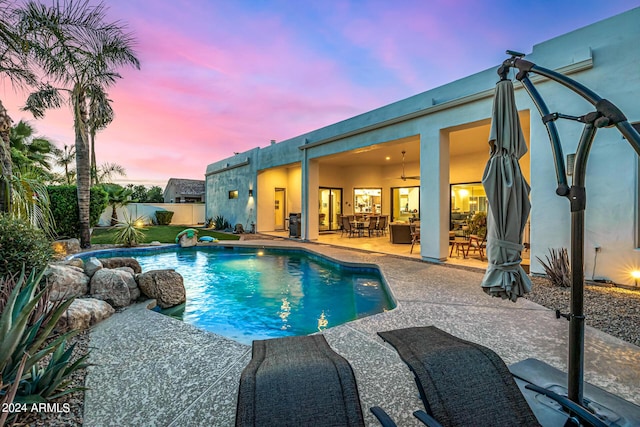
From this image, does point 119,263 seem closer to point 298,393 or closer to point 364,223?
point 298,393

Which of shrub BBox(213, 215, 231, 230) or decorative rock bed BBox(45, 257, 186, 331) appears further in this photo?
shrub BBox(213, 215, 231, 230)

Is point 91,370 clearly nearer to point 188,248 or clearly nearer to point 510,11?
point 188,248

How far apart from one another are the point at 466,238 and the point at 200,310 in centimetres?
731

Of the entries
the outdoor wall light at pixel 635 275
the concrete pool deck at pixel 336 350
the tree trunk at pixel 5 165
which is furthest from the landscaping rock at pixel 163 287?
the outdoor wall light at pixel 635 275

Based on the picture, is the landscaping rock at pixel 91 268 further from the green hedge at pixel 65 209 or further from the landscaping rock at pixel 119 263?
the green hedge at pixel 65 209

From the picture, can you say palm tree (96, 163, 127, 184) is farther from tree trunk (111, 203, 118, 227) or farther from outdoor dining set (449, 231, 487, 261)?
outdoor dining set (449, 231, 487, 261)

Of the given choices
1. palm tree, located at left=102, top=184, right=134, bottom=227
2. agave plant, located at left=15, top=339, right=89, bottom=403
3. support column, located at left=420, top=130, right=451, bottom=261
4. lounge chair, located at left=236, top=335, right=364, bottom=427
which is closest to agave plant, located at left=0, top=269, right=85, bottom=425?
agave plant, located at left=15, top=339, right=89, bottom=403

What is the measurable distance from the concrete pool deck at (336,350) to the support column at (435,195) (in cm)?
317

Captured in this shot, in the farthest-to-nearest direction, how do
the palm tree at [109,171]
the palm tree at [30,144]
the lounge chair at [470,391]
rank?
the palm tree at [109,171], the palm tree at [30,144], the lounge chair at [470,391]

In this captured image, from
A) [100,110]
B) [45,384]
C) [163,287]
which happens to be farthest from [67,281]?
[100,110]

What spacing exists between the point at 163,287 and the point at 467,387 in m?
5.48

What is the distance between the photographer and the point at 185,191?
30453 millimetres

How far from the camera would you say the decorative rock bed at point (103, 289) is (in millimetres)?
4160

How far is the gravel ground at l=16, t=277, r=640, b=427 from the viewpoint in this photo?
211 cm
